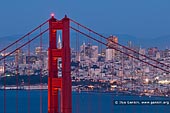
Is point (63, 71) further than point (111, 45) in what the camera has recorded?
No

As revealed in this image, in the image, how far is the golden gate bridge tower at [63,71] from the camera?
6766 millimetres

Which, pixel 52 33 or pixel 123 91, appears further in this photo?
pixel 123 91

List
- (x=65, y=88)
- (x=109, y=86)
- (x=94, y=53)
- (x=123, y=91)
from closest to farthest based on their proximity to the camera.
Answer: (x=65, y=88)
(x=94, y=53)
(x=109, y=86)
(x=123, y=91)

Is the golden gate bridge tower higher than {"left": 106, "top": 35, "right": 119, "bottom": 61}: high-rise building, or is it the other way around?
{"left": 106, "top": 35, "right": 119, "bottom": 61}: high-rise building

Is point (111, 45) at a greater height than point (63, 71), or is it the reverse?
point (111, 45)

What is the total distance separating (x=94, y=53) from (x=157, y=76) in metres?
4.80

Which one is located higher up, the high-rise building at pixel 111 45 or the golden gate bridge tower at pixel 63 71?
the high-rise building at pixel 111 45

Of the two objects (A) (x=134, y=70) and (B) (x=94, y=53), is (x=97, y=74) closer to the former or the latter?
(A) (x=134, y=70)

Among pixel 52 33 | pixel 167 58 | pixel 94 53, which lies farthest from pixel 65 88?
pixel 167 58

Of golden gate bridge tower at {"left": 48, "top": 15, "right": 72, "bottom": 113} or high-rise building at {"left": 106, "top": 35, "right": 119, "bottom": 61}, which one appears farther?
high-rise building at {"left": 106, "top": 35, "right": 119, "bottom": 61}

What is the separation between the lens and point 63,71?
6805mm

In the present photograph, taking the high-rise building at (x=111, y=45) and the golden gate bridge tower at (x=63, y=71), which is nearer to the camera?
the golden gate bridge tower at (x=63, y=71)

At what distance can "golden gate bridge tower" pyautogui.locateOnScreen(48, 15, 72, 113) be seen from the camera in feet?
22.2

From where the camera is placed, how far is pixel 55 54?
6910 millimetres
